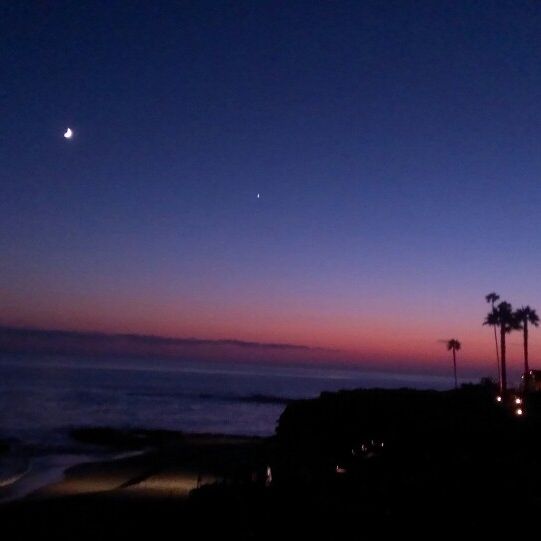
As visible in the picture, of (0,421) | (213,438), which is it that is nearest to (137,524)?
(213,438)

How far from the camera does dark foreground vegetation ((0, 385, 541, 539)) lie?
15023 millimetres

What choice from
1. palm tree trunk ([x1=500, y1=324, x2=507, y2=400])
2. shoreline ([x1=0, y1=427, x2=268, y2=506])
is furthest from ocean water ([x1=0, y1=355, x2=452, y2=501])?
palm tree trunk ([x1=500, y1=324, x2=507, y2=400])

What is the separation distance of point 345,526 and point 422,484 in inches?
108

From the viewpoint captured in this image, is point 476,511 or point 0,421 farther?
point 0,421

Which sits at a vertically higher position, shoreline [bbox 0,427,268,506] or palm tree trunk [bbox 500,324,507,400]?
palm tree trunk [bbox 500,324,507,400]

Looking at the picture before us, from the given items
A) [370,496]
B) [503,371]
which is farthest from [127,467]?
[503,371]

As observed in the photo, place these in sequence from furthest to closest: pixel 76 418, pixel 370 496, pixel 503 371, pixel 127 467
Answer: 1. pixel 76 418
2. pixel 503 371
3. pixel 127 467
4. pixel 370 496

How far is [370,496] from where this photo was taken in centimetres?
1705

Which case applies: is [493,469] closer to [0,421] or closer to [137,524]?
[137,524]

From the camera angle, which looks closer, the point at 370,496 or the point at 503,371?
the point at 370,496

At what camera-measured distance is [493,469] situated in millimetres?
17969

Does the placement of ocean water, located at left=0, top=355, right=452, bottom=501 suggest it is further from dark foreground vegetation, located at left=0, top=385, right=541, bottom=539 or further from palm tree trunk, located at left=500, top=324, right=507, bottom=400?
palm tree trunk, located at left=500, top=324, right=507, bottom=400

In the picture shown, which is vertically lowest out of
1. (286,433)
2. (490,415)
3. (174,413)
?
(174,413)

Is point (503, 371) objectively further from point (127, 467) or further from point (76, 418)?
point (76, 418)
